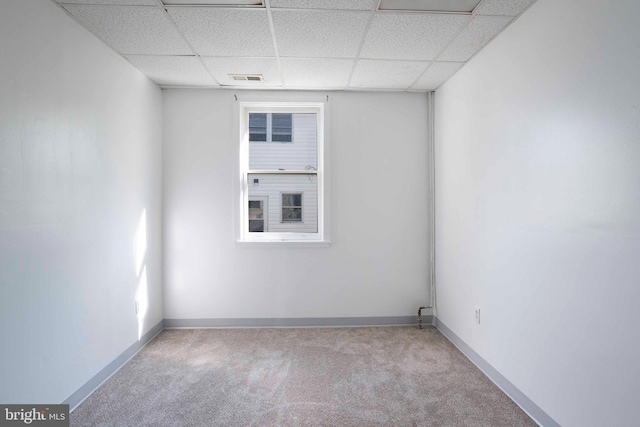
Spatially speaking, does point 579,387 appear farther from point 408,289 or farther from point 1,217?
point 1,217

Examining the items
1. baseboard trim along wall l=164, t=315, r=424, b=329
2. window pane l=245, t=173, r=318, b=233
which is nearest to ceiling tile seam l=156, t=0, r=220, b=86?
window pane l=245, t=173, r=318, b=233

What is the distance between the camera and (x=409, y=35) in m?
2.25

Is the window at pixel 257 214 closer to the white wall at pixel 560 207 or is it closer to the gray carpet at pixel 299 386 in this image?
the gray carpet at pixel 299 386

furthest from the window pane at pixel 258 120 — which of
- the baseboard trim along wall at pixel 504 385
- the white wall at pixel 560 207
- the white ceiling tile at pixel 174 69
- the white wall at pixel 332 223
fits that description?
the baseboard trim along wall at pixel 504 385

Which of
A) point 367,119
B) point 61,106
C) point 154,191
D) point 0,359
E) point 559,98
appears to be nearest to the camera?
point 0,359

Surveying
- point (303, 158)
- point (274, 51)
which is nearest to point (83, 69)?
point (274, 51)

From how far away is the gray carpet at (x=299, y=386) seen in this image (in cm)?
195

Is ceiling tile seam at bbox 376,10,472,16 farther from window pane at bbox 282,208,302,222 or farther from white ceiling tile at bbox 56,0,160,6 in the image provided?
window pane at bbox 282,208,302,222

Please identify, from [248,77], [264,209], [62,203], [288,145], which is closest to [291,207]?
[264,209]

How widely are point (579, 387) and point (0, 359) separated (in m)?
2.85

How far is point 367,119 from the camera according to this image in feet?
11.2

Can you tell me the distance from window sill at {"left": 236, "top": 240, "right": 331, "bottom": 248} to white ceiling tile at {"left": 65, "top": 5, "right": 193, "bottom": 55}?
1.81m

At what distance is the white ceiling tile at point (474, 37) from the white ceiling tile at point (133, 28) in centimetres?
199

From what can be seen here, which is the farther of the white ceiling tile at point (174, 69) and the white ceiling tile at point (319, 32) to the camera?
the white ceiling tile at point (174, 69)
